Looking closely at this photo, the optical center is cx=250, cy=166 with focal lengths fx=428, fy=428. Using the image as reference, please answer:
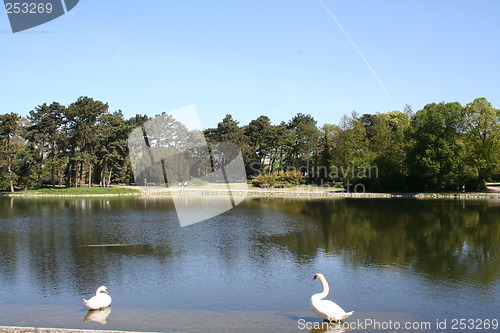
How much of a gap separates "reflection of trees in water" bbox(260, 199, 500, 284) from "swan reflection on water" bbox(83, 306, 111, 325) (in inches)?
357

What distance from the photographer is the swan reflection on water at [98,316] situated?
1078 centimetres

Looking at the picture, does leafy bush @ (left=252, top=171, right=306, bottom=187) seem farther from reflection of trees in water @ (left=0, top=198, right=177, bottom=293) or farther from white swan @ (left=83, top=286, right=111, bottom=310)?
white swan @ (left=83, top=286, right=111, bottom=310)

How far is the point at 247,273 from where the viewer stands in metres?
15.8

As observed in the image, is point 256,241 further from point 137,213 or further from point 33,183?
point 33,183

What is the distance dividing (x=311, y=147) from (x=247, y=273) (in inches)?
2386

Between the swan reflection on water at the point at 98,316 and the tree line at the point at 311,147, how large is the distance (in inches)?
1937

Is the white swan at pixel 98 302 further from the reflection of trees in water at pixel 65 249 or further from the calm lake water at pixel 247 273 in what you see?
the reflection of trees in water at pixel 65 249

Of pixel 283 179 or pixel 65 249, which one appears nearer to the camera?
pixel 65 249

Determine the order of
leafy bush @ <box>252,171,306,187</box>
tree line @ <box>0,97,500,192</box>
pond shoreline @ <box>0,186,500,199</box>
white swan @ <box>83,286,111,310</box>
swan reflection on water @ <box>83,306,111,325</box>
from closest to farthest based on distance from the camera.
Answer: swan reflection on water @ <box>83,306,111,325</box> → white swan @ <box>83,286,111,310</box> → pond shoreline @ <box>0,186,500,199</box> → tree line @ <box>0,97,500,192</box> → leafy bush @ <box>252,171,306,187</box>

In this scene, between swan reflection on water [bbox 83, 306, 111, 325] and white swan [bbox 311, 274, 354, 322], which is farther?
swan reflection on water [bbox 83, 306, 111, 325]

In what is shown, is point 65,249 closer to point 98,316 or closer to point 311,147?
point 98,316

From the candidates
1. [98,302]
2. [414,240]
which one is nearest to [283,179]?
[414,240]

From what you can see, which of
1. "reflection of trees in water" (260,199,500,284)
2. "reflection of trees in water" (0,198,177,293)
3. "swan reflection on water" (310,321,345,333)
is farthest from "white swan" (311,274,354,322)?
"reflection of trees in water" (0,198,177,293)

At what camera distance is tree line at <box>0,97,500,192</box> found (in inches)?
2130
